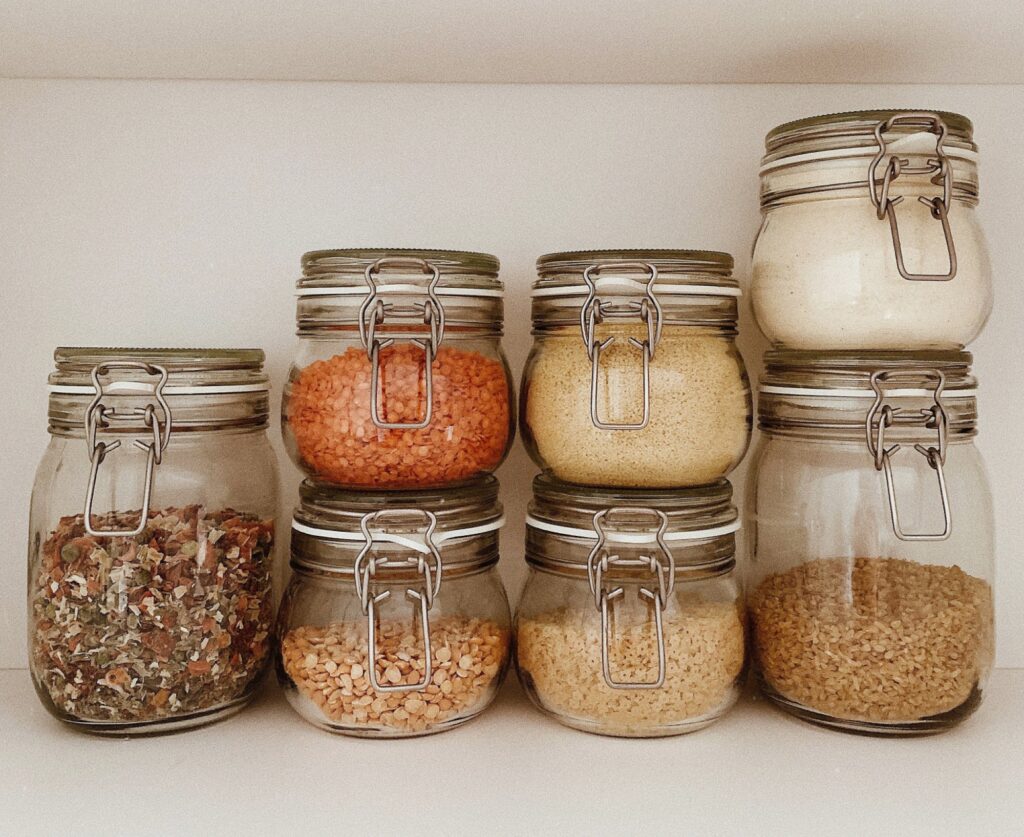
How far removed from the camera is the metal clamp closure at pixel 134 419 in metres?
0.74

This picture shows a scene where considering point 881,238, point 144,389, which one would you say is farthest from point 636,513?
point 144,389

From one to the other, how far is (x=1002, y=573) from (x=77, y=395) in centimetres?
86

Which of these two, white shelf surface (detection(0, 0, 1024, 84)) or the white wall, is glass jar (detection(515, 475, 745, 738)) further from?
white shelf surface (detection(0, 0, 1024, 84))

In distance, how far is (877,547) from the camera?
0.78m

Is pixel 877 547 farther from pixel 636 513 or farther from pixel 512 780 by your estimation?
pixel 512 780

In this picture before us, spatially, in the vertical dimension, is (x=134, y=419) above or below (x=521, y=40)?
below

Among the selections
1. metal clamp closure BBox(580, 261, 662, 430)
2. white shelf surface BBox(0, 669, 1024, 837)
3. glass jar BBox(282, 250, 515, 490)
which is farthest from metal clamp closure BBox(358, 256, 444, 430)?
white shelf surface BBox(0, 669, 1024, 837)

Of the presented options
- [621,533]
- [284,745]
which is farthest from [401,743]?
[621,533]

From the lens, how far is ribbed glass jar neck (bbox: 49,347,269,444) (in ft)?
2.48

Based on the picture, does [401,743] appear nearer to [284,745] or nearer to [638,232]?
[284,745]

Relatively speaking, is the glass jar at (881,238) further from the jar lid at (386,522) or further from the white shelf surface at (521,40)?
the jar lid at (386,522)

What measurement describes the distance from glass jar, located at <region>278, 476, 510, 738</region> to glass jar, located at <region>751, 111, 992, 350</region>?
1.02ft

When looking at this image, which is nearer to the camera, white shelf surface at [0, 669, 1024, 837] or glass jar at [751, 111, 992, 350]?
white shelf surface at [0, 669, 1024, 837]

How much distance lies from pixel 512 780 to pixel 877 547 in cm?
34
